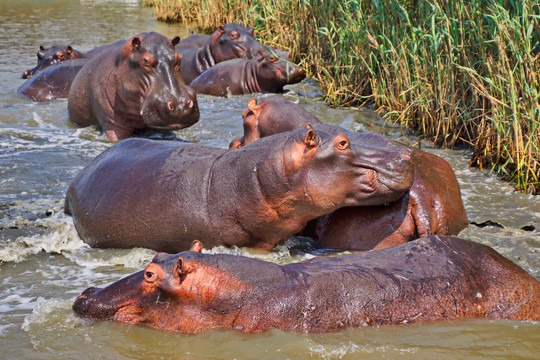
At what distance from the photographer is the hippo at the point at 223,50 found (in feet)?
35.8

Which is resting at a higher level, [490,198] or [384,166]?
[384,166]

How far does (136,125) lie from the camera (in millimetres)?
7727

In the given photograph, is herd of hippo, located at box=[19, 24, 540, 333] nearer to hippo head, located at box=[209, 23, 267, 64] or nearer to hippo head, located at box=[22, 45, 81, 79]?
hippo head, located at box=[209, 23, 267, 64]

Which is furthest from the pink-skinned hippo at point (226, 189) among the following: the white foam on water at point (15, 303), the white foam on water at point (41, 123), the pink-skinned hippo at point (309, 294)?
the white foam on water at point (41, 123)

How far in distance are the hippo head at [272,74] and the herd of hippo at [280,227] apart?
260cm

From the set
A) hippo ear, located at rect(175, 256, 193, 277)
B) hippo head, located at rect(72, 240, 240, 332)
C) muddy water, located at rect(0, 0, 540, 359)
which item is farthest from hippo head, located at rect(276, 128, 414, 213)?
hippo ear, located at rect(175, 256, 193, 277)

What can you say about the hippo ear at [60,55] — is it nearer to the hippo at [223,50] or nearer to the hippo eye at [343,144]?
the hippo at [223,50]

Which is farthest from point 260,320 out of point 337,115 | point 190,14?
point 190,14

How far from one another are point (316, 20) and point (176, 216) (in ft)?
18.0

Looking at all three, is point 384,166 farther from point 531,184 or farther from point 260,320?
point 531,184

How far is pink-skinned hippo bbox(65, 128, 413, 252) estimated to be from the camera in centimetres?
432

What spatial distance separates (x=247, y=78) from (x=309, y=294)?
22.0 ft

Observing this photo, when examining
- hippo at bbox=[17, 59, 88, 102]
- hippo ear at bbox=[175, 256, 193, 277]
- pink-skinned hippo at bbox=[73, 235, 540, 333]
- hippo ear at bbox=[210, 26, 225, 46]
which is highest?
hippo ear at bbox=[175, 256, 193, 277]

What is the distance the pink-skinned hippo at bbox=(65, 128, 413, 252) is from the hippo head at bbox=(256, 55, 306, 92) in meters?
4.54
